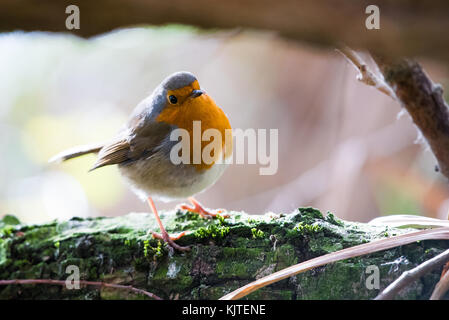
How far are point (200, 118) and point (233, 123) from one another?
2704 millimetres

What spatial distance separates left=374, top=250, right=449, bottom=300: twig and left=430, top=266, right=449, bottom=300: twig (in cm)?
6

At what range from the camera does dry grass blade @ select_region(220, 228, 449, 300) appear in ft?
5.50

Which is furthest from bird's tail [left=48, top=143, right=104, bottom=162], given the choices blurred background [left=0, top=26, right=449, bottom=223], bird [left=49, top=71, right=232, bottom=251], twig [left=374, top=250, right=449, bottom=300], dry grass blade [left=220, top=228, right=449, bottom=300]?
twig [left=374, top=250, right=449, bottom=300]

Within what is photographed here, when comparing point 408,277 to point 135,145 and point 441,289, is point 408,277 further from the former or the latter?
point 135,145

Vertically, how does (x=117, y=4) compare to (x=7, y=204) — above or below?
below

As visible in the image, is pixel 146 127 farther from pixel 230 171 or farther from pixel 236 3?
pixel 230 171

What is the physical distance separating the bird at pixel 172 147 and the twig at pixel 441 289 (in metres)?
1.10

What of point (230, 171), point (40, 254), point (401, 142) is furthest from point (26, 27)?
point (230, 171)

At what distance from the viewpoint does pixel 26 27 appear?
828 mm

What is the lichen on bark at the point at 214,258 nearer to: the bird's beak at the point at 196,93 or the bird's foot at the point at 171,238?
the bird's foot at the point at 171,238

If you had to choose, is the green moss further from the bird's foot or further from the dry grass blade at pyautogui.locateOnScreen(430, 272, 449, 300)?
the dry grass blade at pyautogui.locateOnScreen(430, 272, 449, 300)
